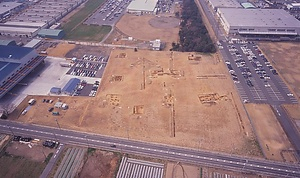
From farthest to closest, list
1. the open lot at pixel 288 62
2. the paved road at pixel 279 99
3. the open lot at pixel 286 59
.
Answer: the open lot at pixel 286 59 → the open lot at pixel 288 62 → the paved road at pixel 279 99

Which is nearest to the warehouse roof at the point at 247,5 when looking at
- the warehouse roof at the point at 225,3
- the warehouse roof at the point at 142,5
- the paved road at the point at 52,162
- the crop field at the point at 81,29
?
the warehouse roof at the point at 225,3

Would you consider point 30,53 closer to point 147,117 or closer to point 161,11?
point 147,117

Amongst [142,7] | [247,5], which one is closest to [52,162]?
[142,7]

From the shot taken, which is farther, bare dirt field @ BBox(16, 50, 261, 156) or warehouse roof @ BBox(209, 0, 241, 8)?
warehouse roof @ BBox(209, 0, 241, 8)

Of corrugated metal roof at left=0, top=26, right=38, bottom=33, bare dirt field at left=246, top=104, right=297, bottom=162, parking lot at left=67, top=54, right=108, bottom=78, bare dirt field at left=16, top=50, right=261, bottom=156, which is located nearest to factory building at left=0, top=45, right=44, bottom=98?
bare dirt field at left=16, top=50, right=261, bottom=156

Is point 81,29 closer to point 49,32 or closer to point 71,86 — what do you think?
point 49,32

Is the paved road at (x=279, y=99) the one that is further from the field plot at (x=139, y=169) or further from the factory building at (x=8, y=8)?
the factory building at (x=8, y=8)

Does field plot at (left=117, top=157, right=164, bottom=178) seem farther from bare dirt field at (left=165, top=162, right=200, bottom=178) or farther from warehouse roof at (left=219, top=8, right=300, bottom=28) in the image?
warehouse roof at (left=219, top=8, right=300, bottom=28)
